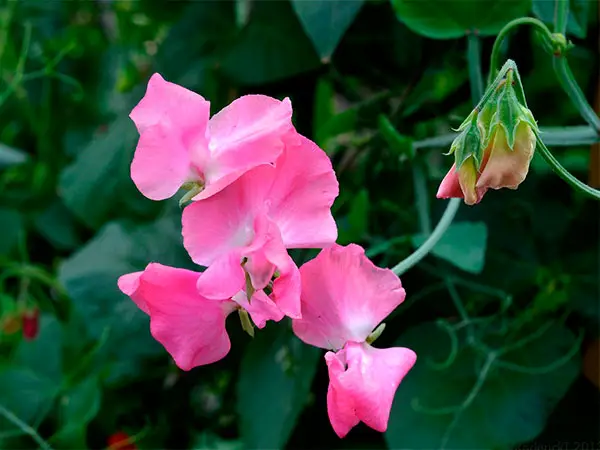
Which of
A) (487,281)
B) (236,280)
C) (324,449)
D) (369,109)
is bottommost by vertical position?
(324,449)

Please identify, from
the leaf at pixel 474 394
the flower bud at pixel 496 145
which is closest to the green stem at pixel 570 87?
the flower bud at pixel 496 145

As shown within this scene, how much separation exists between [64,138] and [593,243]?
26.0 inches

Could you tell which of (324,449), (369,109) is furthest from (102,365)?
(369,109)

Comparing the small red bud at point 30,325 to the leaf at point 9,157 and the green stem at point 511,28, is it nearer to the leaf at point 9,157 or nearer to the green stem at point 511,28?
the leaf at point 9,157

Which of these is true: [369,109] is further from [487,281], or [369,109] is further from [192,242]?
[192,242]

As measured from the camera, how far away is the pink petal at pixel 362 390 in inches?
13.6

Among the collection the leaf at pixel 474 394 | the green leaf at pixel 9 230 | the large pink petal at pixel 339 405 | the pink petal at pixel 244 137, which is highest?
the pink petal at pixel 244 137

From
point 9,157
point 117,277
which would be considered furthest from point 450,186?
point 9,157

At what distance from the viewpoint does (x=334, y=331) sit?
0.38 m

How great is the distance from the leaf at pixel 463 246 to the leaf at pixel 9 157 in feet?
1.92

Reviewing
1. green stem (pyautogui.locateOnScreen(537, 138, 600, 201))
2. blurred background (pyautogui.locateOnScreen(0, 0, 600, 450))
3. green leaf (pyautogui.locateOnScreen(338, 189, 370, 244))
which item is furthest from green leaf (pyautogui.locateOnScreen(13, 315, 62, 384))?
green stem (pyautogui.locateOnScreen(537, 138, 600, 201))

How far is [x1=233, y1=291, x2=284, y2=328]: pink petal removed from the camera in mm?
359

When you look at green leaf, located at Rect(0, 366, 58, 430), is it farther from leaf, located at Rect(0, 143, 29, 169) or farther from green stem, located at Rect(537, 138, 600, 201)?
green stem, located at Rect(537, 138, 600, 201)

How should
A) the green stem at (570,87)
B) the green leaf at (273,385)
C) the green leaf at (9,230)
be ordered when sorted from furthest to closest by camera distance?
the green leaf at (9,230)
the green leaf at (273,385)
the green stem at (570,87)
